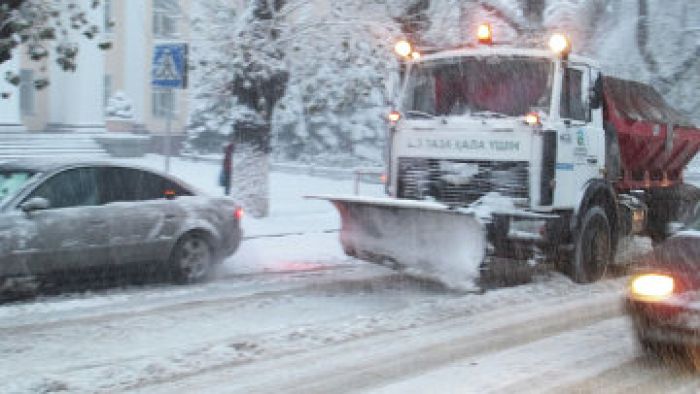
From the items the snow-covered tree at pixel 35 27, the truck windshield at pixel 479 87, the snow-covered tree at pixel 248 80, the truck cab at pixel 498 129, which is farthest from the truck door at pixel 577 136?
the snow-covered tree at pixel 248 80

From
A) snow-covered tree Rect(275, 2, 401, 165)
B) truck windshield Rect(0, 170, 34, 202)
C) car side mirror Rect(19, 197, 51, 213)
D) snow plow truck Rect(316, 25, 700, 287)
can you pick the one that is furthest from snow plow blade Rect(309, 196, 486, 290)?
snow-covered tree Rect(275, 2, 401, 165)

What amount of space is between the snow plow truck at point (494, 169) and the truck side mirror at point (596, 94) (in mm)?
14

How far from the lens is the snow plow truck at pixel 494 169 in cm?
938

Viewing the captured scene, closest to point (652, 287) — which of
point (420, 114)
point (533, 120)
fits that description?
point (533, 120)

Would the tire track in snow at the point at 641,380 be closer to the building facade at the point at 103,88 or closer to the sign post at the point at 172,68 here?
the sign post at the point at 172,68

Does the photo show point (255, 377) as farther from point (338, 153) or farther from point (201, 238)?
point (338, 153)

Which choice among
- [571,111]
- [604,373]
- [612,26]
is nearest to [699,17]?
[612,26]

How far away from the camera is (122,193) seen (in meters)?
9.55

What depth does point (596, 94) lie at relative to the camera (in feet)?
33.9

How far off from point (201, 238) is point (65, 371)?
157 inches

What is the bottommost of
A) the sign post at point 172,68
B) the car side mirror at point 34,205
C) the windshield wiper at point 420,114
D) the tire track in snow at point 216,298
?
the tire track in snow at point 216,298

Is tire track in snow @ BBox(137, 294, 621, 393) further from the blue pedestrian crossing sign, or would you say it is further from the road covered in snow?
the blue pedestrian crossing sign

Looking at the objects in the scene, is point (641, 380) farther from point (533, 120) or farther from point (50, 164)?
point (50, 164)

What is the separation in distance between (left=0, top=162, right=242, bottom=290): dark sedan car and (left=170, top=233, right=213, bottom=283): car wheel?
1 cm
